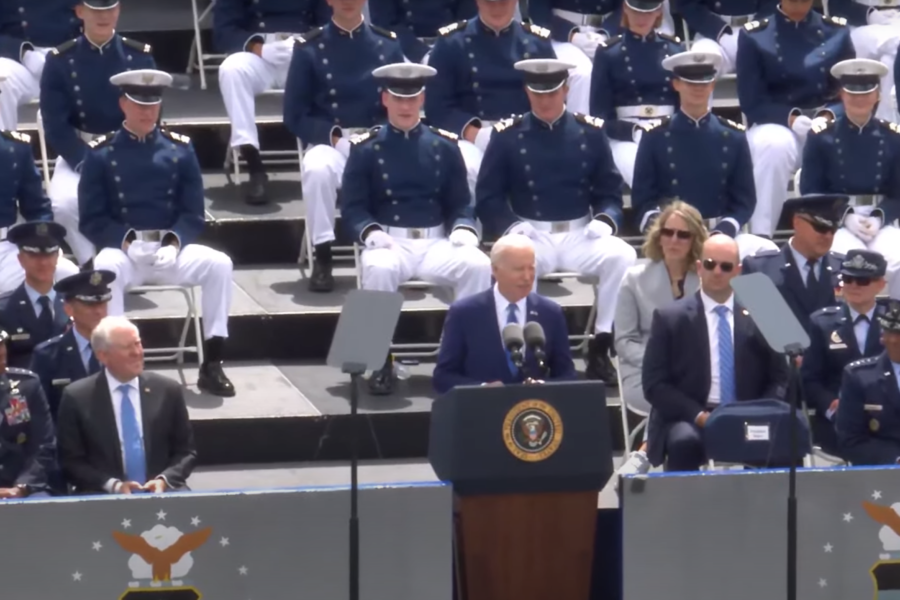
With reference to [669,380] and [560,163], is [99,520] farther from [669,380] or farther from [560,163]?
[560,163]

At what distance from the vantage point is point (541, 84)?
36.3ft

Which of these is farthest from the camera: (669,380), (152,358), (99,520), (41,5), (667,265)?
(41,5)

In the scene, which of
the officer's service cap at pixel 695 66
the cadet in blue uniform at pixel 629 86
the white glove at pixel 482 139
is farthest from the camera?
the cadet in blue uniform at pixel 629 86

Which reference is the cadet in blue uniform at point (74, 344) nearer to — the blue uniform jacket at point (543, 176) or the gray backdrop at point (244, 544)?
the gray backdrop at point (244, 544)

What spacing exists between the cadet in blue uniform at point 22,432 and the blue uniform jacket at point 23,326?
3.52ft

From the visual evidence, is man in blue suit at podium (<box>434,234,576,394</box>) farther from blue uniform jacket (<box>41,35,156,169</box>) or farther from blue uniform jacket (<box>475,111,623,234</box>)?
blue uniform jacket (<box>41,35,156,169</box>)

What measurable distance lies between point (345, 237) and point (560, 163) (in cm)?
140

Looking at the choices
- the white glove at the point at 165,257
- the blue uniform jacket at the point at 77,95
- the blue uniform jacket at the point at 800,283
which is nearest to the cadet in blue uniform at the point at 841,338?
the blue uniform jacket at the point at 800,283

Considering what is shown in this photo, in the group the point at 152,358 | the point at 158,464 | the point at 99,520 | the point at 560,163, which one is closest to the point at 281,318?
the point at 152,358

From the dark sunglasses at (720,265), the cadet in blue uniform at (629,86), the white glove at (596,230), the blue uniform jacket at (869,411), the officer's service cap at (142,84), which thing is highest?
the officer's service cap at (142,84)

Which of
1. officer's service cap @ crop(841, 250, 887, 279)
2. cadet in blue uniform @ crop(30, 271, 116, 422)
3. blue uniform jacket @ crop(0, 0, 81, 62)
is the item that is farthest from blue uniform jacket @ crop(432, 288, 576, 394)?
blue uniform jacket @ crop(0, 0, 81, 62)

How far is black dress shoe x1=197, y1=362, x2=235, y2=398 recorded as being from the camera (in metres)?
10.3

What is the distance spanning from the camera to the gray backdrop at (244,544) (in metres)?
7.32

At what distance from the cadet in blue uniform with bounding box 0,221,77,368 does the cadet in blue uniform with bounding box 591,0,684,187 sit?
3.74 metres
